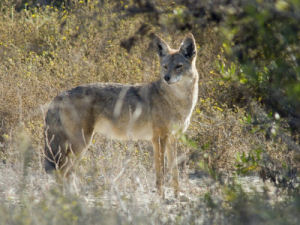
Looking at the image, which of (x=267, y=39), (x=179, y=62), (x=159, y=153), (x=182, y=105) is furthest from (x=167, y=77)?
(x=267, y=39)

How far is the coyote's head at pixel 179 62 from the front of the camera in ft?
20.8

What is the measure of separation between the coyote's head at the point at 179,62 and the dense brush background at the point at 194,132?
31.3 inches

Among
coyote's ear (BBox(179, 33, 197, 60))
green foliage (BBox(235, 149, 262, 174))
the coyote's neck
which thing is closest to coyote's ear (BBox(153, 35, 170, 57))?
coyote's ear (BBox(179, 33, 197, 60))

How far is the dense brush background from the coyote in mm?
310

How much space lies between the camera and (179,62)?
6418 mm

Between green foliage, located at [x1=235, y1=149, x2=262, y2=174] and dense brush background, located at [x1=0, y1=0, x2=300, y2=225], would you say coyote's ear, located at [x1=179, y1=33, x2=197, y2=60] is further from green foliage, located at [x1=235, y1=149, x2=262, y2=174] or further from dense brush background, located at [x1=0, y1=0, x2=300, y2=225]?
green foliage, located at [x1=235, y1=149, x2=262, y2=174]

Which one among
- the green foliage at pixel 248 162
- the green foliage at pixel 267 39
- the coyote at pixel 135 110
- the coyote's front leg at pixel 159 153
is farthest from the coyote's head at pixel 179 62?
the green foliage at pixel 267 39

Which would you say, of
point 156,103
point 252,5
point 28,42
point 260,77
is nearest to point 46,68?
point 28,42

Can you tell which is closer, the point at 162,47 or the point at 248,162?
the point at 248,162

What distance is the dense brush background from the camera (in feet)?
11.0

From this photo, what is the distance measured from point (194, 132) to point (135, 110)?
1.18 m

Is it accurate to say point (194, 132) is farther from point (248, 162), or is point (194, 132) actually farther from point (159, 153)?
point (248, 162)

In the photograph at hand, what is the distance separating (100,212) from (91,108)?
258 centimetres

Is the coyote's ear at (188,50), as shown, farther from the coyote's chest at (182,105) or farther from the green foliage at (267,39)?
the green foliage at (267,39)
